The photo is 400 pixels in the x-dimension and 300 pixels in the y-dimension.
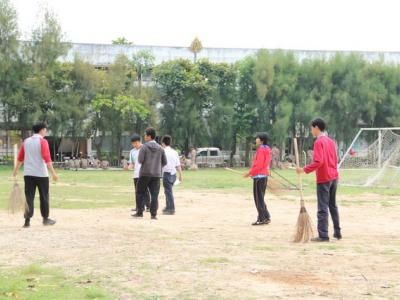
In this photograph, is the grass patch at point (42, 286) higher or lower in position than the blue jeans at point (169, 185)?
lower

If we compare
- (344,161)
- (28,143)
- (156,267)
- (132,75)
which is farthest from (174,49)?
(156,267)

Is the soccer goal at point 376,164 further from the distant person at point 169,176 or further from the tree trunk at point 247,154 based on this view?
the tree trunk at point 247,154

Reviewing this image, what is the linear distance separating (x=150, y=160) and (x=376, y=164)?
1743 centimetres

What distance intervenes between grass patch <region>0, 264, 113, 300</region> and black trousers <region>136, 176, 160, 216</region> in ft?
18.2

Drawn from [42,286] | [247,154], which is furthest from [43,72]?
[42,286]

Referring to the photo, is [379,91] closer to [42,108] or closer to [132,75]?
[132,75]

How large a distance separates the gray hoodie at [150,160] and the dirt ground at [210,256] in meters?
0.92

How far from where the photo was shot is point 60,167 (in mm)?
45188

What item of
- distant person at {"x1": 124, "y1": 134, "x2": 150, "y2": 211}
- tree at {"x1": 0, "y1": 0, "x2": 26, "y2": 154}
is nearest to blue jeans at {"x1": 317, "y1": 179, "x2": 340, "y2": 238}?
distant person at {"x1": 124, "y1": 134, "x2": 150, "y2": 211}

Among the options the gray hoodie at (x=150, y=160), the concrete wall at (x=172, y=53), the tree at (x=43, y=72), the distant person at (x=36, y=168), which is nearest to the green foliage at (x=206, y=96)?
the tree at (x=43, y=72)

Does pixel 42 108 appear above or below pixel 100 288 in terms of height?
above

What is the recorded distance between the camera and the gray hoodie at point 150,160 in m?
13.4

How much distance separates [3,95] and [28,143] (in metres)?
33.4

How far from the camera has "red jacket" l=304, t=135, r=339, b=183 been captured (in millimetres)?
10359
